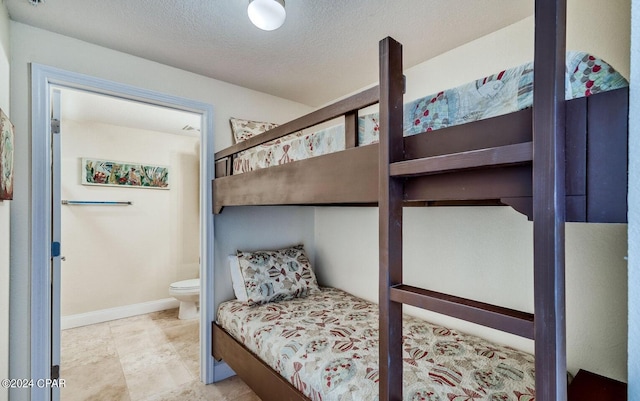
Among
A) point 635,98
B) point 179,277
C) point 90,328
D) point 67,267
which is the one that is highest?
point 635,98

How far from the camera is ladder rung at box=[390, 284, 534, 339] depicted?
0.64 meters

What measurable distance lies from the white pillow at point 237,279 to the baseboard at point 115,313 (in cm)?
190

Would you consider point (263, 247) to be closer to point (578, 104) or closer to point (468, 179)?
point (468, 179)

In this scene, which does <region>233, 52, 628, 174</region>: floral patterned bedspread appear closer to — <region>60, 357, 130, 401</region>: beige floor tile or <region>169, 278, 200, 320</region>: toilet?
<region>60, 357, 130, 401</region>: beige floor tile

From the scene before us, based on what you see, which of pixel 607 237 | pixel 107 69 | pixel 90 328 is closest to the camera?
pixel 607 237

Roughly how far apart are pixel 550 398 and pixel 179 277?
403cm

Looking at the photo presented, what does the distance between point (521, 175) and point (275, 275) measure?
1965 mm

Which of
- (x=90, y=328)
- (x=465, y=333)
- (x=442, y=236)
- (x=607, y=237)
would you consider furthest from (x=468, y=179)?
(x=90, y=328)

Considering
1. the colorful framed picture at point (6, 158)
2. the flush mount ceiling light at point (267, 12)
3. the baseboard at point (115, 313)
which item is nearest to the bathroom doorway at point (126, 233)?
the baseboard at point (115, 313)

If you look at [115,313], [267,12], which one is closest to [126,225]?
[115,313]

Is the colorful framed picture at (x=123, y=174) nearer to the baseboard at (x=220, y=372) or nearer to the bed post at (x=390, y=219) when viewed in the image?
the baseboard at (x=220, y=372)

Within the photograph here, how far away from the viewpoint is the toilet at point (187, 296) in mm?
3307

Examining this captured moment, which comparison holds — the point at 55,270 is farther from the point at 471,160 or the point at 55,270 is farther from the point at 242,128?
the point at 471,160

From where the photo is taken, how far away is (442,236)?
6.32 feet
